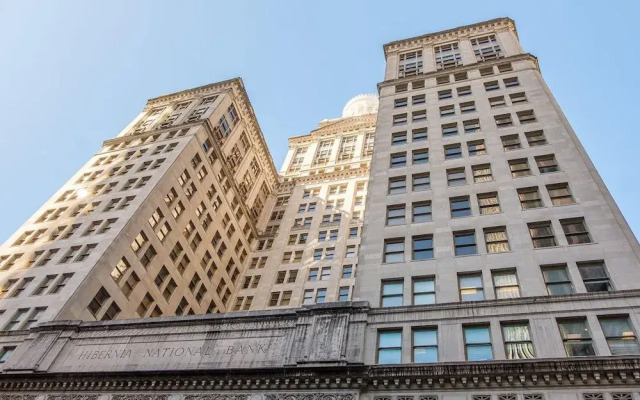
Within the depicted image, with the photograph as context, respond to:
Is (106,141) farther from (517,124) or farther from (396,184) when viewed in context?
(517,124)

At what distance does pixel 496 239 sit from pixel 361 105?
318 ft

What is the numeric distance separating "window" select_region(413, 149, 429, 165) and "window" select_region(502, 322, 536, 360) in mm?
17130

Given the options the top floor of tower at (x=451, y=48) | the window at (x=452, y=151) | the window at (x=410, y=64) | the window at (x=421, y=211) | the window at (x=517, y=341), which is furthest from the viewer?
the window at (x=410, y=64)

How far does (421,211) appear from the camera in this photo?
34.8 m

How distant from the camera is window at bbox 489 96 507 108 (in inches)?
1705

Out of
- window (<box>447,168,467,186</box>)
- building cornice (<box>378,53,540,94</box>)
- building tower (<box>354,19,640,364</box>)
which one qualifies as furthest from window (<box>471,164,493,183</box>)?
building cornice (<box>378,53,540,94</box>)

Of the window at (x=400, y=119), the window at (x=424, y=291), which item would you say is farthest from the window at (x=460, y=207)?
the window at (x=400, y=119)

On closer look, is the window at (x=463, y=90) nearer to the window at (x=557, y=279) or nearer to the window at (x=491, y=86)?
the window at (x=491, y=86)

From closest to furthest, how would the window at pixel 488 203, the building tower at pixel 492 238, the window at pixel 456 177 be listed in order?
the building tower at pixel 492 238, the window at pixel 488 203, the window at pixel 456 177

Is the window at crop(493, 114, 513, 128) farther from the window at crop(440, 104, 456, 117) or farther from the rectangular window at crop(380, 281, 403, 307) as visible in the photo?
the rectangular window at crop(380, 281, 403, 307)

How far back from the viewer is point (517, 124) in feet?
130

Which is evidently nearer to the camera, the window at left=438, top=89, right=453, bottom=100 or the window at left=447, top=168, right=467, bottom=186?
the window at left=447, top=168, right=467, bottom=186

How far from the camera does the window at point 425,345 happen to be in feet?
81.8

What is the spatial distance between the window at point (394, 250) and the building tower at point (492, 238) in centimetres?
7
